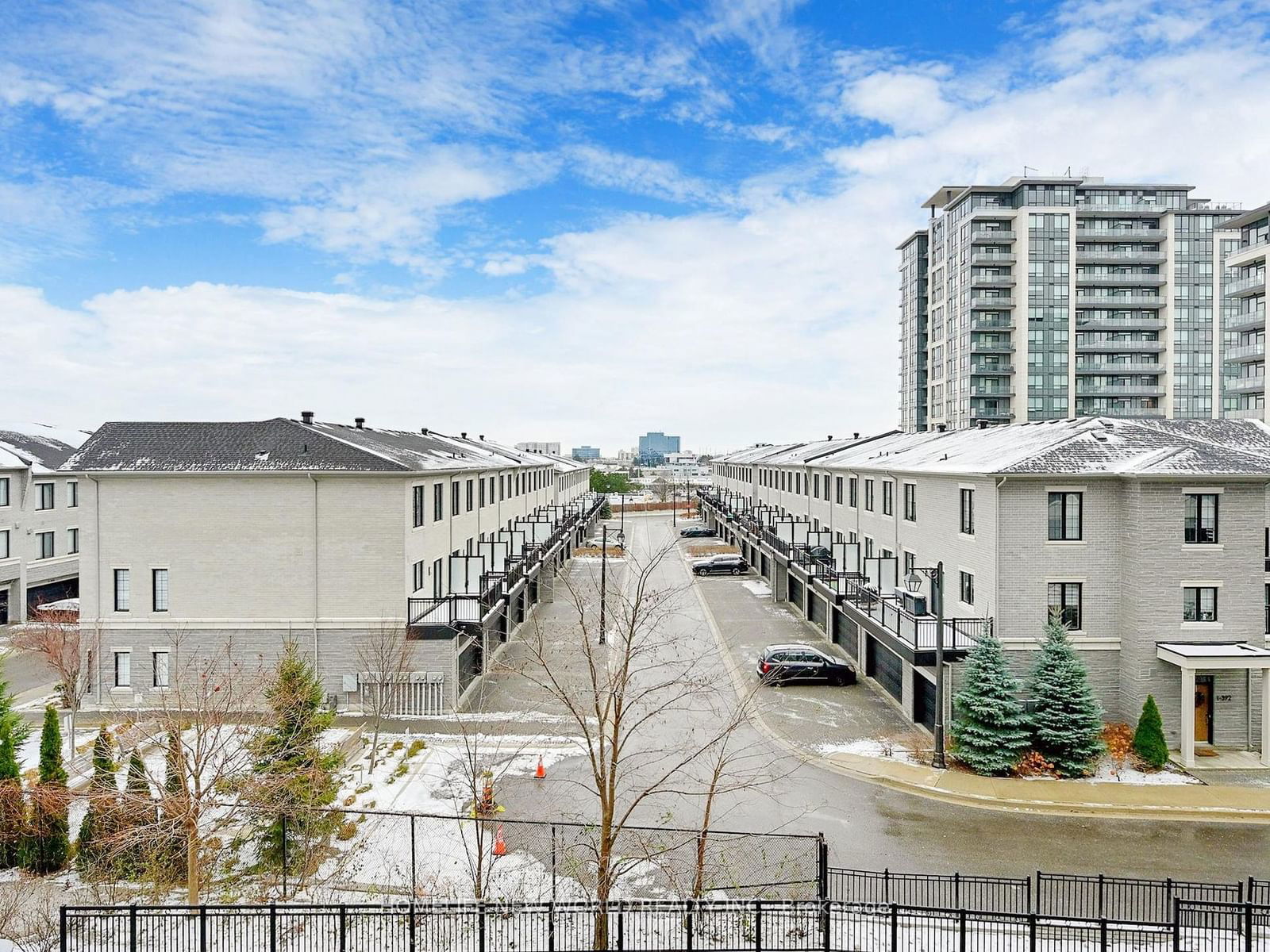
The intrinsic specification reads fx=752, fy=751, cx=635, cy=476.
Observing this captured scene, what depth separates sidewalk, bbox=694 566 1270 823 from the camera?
16.6 meters

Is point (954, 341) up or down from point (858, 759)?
up

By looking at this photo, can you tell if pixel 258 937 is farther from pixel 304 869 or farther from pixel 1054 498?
pixel 1054 498

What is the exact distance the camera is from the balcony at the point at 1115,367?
71.3 m

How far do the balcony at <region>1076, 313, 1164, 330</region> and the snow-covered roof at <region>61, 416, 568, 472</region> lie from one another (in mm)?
68744

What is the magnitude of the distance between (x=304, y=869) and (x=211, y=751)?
116 inches

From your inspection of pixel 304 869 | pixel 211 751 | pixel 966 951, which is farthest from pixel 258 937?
pixel 966 951

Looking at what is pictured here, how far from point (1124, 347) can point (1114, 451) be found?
200 feet

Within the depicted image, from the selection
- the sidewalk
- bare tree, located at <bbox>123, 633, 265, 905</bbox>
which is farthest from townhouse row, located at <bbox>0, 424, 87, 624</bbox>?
the sidewalk

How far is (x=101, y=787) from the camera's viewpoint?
13898 millimetres

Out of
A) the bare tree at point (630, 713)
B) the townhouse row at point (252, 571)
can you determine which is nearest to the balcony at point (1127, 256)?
the bare tree at point (630, 713)

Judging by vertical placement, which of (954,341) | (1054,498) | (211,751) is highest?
(954,341)

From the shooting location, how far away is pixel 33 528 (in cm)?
3819

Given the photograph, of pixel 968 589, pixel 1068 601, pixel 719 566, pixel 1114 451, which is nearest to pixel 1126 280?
pixel 719 566

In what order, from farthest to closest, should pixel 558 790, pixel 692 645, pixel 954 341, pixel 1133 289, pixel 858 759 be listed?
1. pixel 954 341
2. pixel 1133 289
3. pixel 692 645
4. pixel 858 759
5. pixel 558 790
